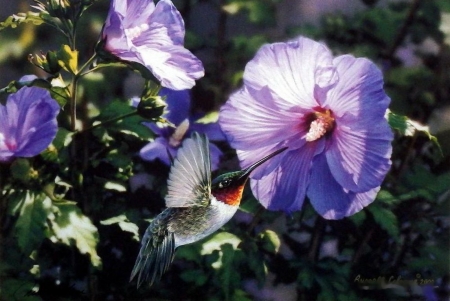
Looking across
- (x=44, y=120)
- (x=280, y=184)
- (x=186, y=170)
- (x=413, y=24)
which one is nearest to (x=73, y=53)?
(x=44, y=120)

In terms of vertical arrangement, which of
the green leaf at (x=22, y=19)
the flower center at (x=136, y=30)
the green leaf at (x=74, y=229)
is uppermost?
the green leaf at (x=22, y=19)

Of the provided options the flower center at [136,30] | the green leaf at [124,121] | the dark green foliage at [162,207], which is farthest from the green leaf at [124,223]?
the flower center at [136,30]

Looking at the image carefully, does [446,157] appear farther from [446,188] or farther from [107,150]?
[107,150]

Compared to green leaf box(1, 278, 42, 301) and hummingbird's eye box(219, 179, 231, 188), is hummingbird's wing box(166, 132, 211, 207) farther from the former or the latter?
green leaf box(1, 278, 42, 301)

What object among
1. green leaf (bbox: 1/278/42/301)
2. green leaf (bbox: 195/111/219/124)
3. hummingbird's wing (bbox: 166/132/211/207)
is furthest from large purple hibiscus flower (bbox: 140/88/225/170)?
green leaf (bbox: 1/278/42/301)

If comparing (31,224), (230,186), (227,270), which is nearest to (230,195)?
(230,186)

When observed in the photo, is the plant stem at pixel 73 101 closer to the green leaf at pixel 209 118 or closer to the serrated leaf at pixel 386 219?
the green leaf at pixel 209 118

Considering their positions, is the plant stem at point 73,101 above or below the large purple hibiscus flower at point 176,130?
above
